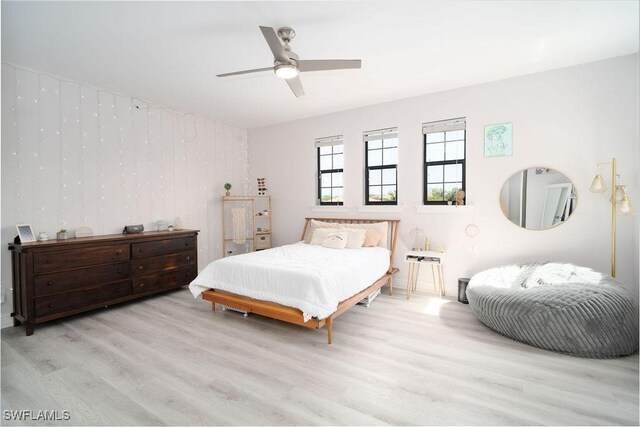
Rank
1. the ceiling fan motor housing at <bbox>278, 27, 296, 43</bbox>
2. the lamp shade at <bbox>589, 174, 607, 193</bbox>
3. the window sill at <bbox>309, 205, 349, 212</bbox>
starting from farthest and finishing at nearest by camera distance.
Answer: the window sill at <bbox>309, 205, 349, 212</bbox>
the lamp shade at <bbox>589, 174, 607, 193</bbox>
the ceiling fan motor housing at <bbox>278, 27, 296, 43</bbox>

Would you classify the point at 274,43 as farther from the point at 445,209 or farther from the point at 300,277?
the point at 445,209

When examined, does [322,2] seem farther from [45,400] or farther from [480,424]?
[45,400]

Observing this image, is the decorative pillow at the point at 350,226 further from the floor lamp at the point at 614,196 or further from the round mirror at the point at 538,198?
the floor lamp at the point at 614,196

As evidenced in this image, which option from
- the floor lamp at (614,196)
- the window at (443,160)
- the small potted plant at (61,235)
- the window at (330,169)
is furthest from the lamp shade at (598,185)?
the small potted plant at (61,235)

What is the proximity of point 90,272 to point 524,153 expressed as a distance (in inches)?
218

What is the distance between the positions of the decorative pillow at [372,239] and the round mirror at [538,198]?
1.69m

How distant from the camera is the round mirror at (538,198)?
137 inches

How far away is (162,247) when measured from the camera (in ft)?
13.6

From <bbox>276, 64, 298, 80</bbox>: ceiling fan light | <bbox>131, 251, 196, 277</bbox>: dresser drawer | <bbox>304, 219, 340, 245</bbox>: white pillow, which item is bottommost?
<bbox>131, 251, 196, 277</bbox>: dresser drawer

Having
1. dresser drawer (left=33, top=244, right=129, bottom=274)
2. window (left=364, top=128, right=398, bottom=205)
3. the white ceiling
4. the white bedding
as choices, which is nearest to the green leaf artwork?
the white ceiling

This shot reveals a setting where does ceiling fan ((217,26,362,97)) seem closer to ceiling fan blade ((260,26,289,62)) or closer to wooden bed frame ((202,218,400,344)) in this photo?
ceiling fan blade ((260,26,289,62))

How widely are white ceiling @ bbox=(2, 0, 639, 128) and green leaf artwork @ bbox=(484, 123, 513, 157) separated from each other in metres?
0.63

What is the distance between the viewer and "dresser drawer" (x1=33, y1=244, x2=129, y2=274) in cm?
304

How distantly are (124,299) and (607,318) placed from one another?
16.6 ft
